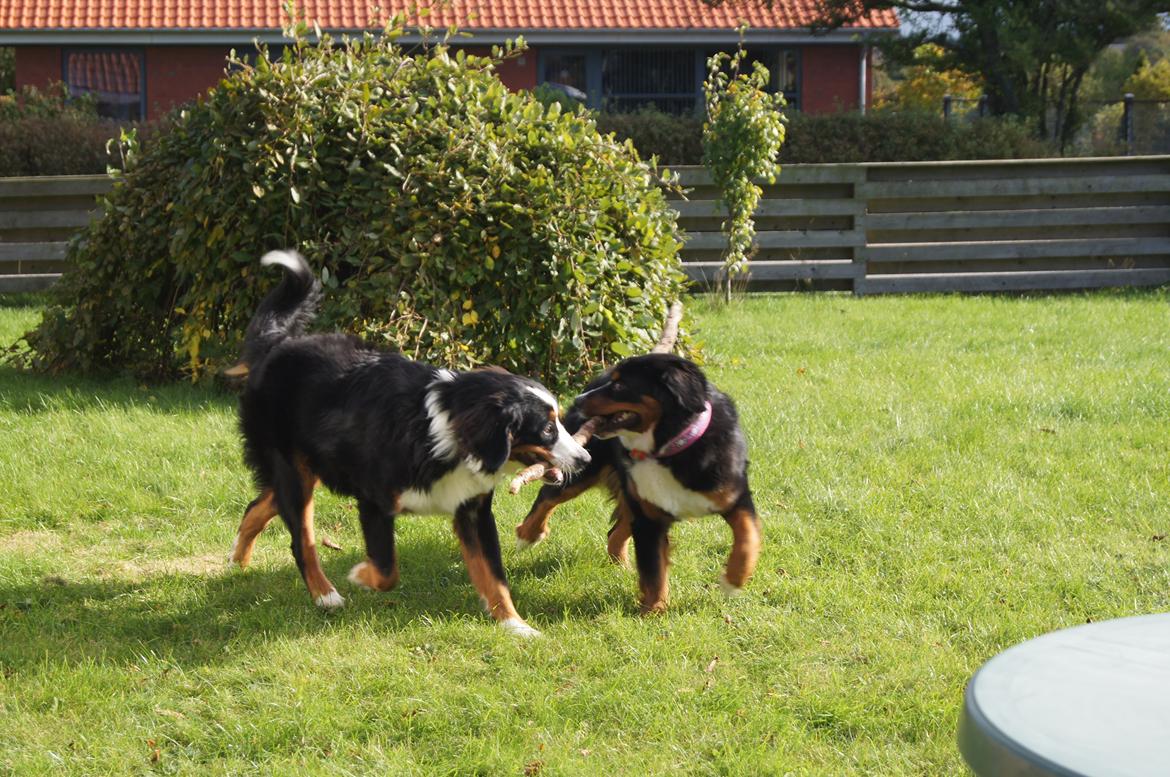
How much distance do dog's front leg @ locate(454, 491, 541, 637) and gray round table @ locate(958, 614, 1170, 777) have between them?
3055 mm

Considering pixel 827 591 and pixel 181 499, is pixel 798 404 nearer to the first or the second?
pixel 827 591

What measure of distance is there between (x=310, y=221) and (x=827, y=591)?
463 cm

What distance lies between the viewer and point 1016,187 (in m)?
13.7

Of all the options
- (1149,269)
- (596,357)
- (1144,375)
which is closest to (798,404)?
(596,357)

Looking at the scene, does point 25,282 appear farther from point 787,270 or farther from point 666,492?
point 666,492

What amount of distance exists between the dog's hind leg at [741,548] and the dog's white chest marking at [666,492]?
4.0 inches

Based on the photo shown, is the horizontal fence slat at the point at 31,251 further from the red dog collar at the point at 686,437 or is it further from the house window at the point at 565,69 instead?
the house window at the point at 565,69

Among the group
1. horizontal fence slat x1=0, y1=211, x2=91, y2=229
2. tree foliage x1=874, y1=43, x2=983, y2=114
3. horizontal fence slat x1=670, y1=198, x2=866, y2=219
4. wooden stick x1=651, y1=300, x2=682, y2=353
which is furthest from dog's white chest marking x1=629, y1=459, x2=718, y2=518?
tree foliage x1=874, y1=43, x2=983, y2=114

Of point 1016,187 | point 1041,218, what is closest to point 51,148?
point 1016,187

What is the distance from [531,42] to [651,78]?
2.82 metres

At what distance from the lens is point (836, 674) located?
4.02 m

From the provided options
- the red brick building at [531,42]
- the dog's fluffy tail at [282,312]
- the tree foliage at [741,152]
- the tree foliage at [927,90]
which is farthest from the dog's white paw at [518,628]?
the tree foliage at [927,90]

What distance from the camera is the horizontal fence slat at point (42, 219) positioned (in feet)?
41.8

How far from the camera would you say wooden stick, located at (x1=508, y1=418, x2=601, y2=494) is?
4336 millimetres
